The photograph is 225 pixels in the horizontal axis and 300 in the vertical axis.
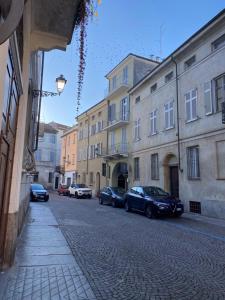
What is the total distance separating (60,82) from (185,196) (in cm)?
1089

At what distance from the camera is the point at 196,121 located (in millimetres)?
16188

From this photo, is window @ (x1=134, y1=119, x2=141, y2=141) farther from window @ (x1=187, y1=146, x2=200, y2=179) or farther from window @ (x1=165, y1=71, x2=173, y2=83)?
window @ (x1=187, y1=146, x2=200, y2=179)

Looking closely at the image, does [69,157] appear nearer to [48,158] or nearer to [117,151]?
[48,158]

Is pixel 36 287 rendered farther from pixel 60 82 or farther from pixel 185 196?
pixel 185 196

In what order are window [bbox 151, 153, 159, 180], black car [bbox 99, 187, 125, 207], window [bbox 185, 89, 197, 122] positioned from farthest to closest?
window [bbox 151, 153, 159, 180], black car [bbox 99, 187, 125, 207], window [bbox 185, 89, 197, 122]

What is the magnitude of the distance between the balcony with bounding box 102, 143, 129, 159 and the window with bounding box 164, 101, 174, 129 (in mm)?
7024

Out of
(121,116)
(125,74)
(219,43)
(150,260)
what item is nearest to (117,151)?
(121,116)

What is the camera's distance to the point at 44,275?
16.2 ft

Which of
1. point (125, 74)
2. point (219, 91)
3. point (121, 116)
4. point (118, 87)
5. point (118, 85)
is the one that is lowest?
point (219, 91)

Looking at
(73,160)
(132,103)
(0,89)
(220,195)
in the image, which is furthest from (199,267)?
(73,160)

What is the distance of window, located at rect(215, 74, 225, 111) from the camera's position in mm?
14578

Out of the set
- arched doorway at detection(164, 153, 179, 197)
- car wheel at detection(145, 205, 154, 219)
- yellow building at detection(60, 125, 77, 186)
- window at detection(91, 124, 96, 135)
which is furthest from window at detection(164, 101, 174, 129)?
yellow building at detection(60, 125, 77, 186)

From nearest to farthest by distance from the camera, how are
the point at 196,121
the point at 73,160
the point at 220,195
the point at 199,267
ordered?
the point at 199,267
the point at 220,195
the point at 196,121
the point at 73,160

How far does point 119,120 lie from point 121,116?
40.7 inches
